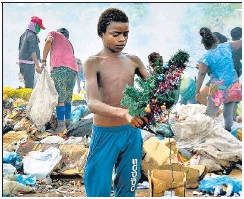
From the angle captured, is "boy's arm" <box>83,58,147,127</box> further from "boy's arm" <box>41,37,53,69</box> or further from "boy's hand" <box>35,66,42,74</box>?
"boy's hand" <box>35,66,42,74</box>

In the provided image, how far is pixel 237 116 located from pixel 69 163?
302 centimetres

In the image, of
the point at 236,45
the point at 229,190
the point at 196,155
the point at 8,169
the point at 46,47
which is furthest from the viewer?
the point at 236,45

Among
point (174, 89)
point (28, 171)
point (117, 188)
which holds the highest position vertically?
point (174, 89)

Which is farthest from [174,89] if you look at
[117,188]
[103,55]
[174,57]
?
[117,188]

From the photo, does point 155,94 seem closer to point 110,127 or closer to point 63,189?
point 110,127

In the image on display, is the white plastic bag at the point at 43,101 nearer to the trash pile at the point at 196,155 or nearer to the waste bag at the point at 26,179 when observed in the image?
the trash pile at the point at 196,155

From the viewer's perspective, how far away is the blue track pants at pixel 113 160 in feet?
8.64

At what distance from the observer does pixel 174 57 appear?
252 cm

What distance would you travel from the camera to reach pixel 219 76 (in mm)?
6117

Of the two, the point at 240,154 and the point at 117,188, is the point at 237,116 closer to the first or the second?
the point at 240,154

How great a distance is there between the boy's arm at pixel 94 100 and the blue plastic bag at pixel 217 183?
2.28 meters

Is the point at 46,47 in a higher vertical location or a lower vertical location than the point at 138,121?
higher

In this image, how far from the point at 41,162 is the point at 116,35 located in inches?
106

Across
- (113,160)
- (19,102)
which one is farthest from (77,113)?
(113,160)
